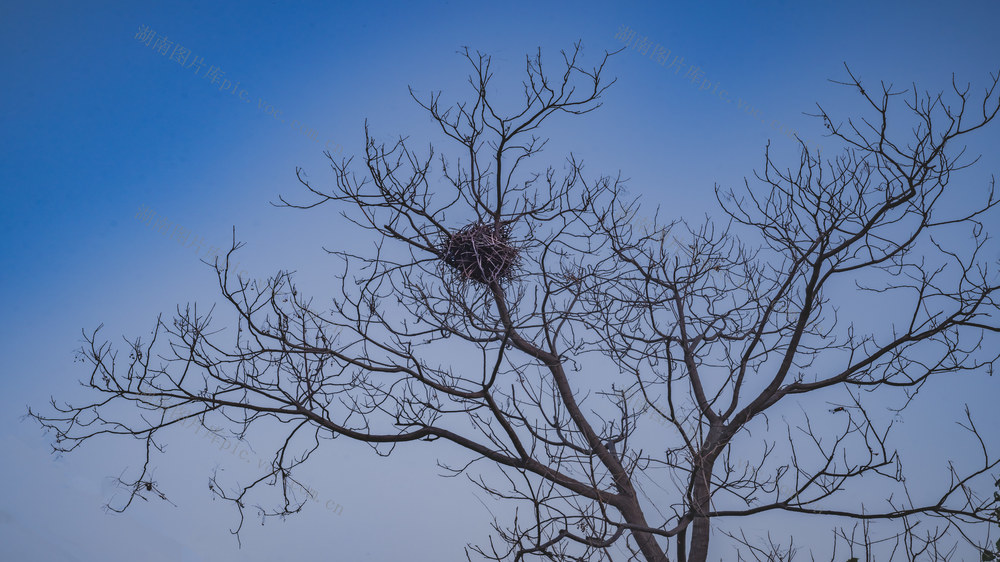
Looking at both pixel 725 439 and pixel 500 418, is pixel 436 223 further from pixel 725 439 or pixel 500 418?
pixel 725 439

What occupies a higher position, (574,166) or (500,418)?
(574,166)

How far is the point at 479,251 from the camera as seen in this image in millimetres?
4801

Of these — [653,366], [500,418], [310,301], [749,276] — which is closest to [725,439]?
[653,366]

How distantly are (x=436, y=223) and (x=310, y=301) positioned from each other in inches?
46.7

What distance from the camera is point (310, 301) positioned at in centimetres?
454

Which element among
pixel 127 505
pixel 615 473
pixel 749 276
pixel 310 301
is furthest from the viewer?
pixel 749 276

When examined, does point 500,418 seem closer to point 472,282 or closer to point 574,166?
point 472,282

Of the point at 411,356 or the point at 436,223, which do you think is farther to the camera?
the point at 436,223

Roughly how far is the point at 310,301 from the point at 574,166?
2255 millimetres

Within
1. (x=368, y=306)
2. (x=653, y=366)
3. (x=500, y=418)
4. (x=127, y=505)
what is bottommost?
(x=127, y=505)

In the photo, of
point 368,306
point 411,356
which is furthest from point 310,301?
point 411,356

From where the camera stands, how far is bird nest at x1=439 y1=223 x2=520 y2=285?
4.73 metres

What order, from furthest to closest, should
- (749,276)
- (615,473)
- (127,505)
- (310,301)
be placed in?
(749,276) < (615,473) < (310,301) < (127,505)

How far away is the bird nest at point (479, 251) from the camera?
4.73 meters
